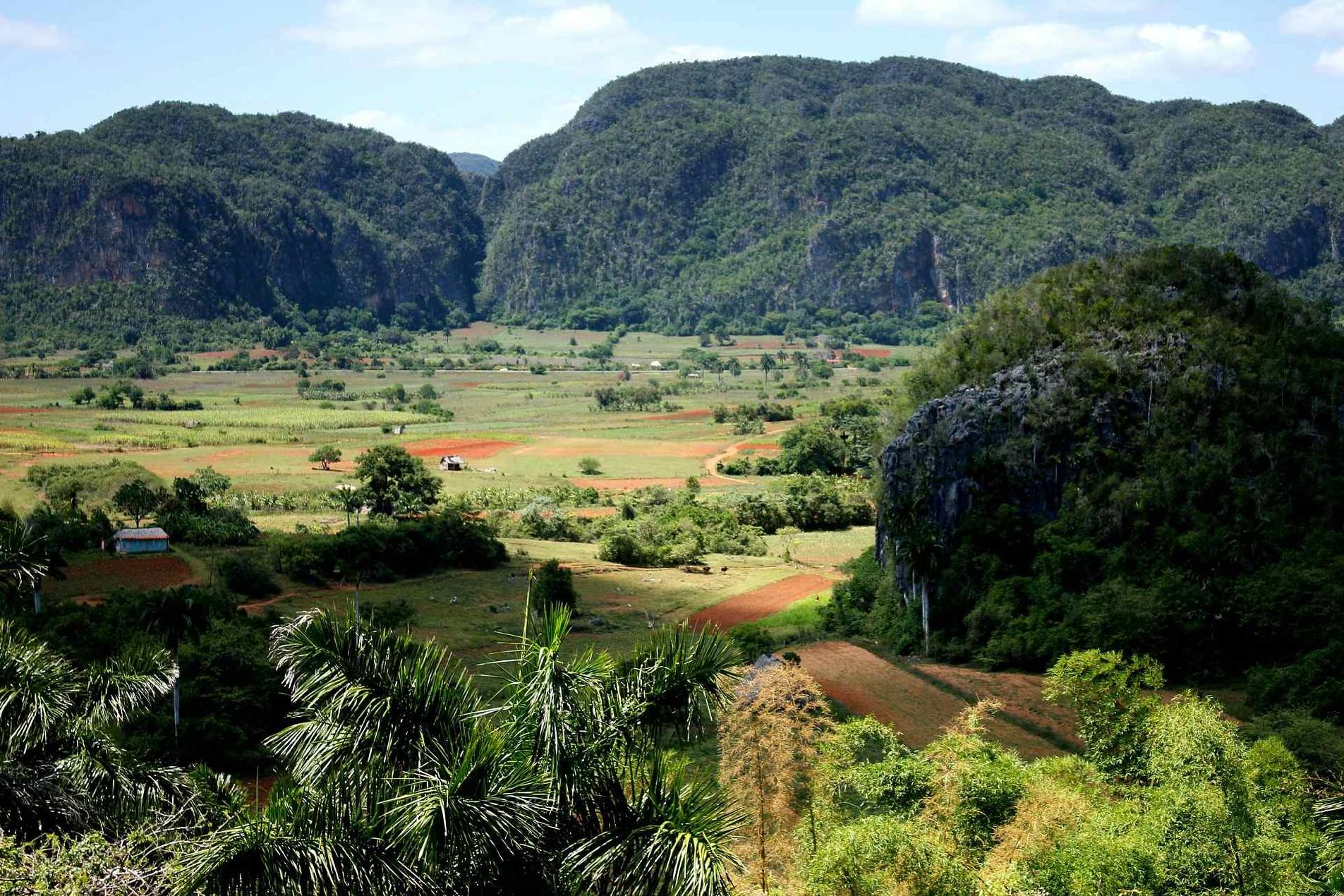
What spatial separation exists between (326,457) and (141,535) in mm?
29670

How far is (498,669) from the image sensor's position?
3906cm

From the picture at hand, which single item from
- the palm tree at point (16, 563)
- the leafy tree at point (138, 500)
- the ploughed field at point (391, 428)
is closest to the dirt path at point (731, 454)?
the ploughed field at point (391, 428)

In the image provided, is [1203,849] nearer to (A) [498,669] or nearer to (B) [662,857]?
(B) [662,857]

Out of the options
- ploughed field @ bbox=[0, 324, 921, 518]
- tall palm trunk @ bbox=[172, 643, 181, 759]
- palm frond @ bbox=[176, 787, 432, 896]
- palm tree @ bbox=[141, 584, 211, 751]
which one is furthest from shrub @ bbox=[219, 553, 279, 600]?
palm frond @ bbox=[176, 787, 432, 896]

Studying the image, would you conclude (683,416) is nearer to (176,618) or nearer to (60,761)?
(176,618)

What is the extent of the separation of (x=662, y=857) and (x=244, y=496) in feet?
201

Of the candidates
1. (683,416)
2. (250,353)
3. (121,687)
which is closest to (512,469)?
(683,416)

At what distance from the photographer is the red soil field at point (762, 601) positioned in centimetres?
4725

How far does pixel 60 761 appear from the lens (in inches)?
597

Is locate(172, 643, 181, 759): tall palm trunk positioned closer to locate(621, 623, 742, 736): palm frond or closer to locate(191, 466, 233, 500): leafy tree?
locate(621, 623, 742, 736): palm frond

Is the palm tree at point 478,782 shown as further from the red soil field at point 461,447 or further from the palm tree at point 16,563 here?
the red soil field at point 461,447

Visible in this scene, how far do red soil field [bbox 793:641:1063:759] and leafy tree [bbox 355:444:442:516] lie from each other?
29.6 m

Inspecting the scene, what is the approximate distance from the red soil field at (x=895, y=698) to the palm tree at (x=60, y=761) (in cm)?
1876

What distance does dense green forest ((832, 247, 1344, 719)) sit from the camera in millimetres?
37938
